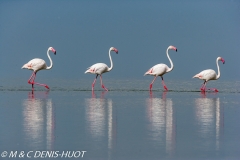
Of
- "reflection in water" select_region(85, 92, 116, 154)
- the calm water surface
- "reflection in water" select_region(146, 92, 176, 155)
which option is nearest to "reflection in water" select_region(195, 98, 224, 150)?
the calm water surface

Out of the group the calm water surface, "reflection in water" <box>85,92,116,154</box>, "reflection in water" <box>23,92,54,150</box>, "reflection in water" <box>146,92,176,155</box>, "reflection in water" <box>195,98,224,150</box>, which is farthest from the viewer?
"reflection in water" <box>195,98,224,150</box>

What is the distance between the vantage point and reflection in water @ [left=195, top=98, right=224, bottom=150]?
11023 mm

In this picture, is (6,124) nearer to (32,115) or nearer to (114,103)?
(32,115)

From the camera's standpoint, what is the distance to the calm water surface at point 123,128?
916cm

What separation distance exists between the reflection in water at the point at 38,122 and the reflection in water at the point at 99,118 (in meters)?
0.69

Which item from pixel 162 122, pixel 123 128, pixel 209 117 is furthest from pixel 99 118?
pixel 209 117

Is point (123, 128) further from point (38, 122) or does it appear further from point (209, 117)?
point (209, 117)

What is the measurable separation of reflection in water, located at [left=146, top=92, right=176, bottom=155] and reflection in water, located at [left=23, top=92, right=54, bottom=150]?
1659 millimetres

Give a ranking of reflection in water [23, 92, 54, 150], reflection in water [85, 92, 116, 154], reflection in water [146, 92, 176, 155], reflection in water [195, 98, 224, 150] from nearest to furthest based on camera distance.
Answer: reflection in water [23, 92, 54, 150] < reflection in water [146, 92, 176, 155] < reflection in water [85, 92, 116, 154] < reflection in water [195, 98, 224, 150]

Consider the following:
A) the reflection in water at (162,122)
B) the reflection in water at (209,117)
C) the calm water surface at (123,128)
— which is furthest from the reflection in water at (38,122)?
the reflection in water at (209,117)

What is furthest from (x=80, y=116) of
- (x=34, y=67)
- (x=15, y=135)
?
(x=34, y=67)

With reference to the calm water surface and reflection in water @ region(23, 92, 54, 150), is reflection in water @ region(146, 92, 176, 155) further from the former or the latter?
reflection in water @ region(23, 92, 54, 150)

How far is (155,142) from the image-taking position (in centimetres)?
977

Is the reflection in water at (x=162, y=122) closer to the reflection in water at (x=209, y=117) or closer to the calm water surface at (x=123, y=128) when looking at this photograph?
the calm water surface at (x=123, y=128)
